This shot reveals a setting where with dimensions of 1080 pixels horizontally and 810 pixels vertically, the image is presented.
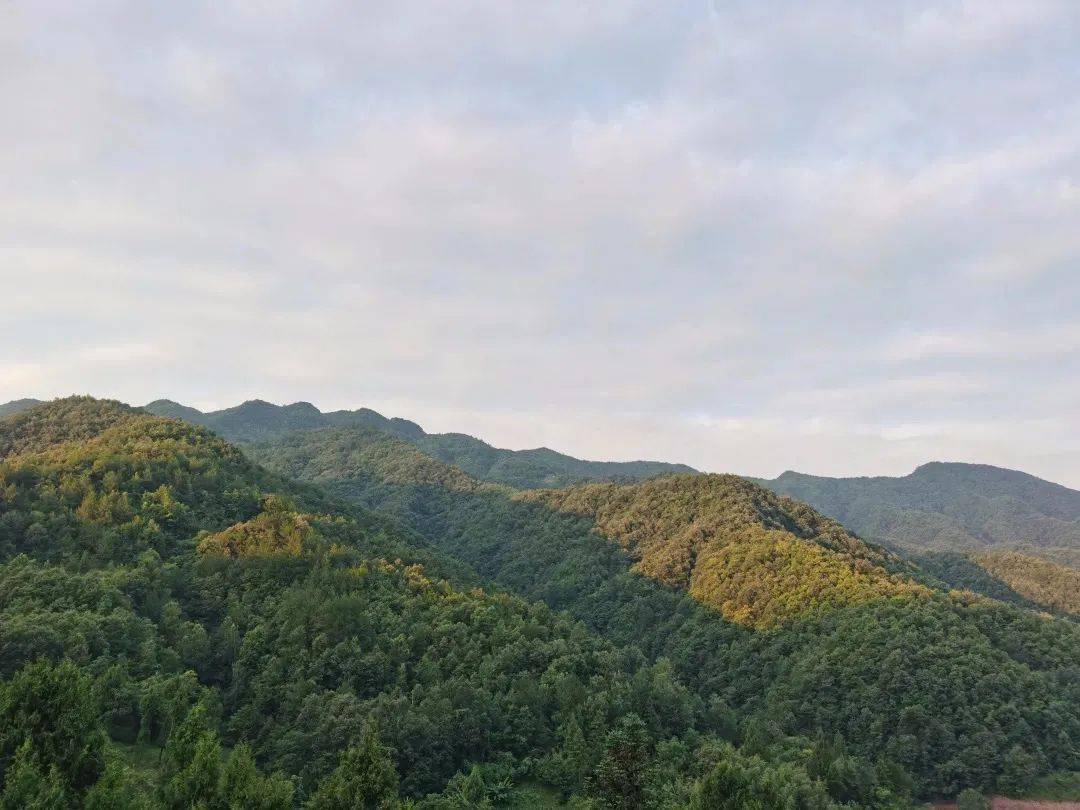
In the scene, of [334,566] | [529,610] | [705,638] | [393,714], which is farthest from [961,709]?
[334,566]

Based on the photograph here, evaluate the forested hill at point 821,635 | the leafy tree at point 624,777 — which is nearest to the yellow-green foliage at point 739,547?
the forested hill at point 821,635

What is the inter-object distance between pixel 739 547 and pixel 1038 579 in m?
115

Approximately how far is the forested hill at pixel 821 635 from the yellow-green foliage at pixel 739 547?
0.38m

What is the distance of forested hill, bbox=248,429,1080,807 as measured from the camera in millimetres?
72938

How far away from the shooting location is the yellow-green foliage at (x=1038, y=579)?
158 metres

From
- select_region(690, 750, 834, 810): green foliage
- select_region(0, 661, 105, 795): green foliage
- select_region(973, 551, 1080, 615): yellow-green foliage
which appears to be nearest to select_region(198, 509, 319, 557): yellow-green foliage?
select_region(0, 661, 105, 795): green foliage

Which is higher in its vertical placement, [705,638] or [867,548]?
[867,548]

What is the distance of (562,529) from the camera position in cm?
15950

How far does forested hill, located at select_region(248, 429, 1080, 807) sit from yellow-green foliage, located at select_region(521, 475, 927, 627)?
0.38 m

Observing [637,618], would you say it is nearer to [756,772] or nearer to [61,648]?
[756,772]

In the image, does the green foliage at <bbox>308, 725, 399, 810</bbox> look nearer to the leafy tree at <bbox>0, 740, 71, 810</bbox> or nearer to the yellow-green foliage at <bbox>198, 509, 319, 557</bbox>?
the leafy tree at <bbox>0, 740, 71, 810</bbox>

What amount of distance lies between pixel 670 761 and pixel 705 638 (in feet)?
165

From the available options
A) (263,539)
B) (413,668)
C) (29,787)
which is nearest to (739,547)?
(413,668)

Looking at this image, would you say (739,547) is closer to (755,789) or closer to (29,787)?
(755,789)
